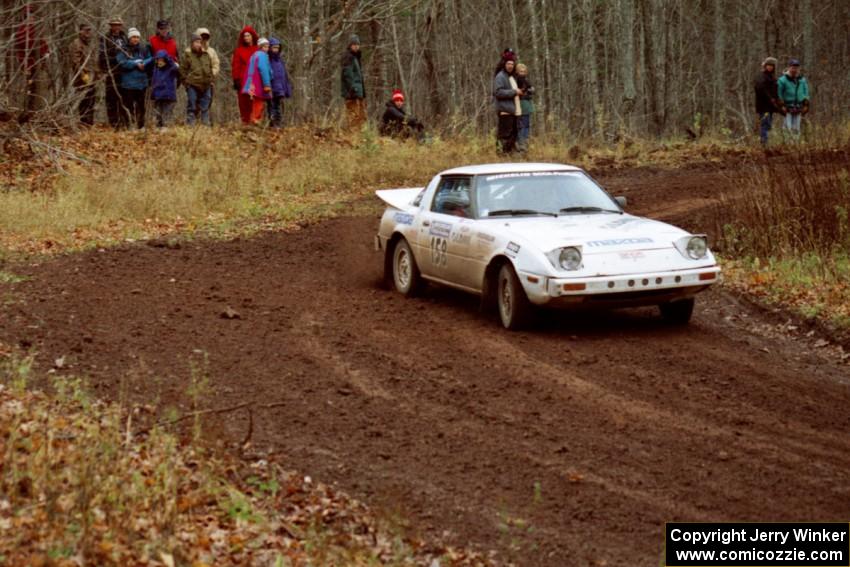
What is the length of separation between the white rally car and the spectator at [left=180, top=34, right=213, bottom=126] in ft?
36.5

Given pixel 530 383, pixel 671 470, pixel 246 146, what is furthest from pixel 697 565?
pixel 246 146

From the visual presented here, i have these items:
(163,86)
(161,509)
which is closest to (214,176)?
(163,86)

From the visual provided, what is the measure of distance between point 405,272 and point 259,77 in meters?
12.2

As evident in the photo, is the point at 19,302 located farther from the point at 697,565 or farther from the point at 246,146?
the point at 246,146

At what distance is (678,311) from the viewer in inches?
453

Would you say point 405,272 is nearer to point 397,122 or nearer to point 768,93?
point 397,122

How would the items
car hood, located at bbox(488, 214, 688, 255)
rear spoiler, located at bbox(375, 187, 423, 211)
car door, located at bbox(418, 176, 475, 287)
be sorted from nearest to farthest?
car hood, located at bbox(488, 214, 688, 255) → car door, located at bbox(418, 176, 475, 287) → rear spoiler, located at bbox(375, 187, 423, 211)

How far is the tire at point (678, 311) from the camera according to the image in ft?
37.5

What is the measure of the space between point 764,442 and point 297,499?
2.93 m

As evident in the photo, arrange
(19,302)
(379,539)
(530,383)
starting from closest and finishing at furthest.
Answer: (379,539), (530,383), (19,302)

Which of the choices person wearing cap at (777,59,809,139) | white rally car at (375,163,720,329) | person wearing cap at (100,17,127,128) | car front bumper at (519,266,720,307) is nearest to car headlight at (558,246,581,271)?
white rally car at (375,163,720,329)

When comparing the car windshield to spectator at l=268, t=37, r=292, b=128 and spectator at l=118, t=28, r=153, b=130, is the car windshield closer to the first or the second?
spectator at l=118, t=28, r=153, b=130

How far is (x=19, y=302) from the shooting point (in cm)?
1216

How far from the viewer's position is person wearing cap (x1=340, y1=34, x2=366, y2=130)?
85.7 ft
